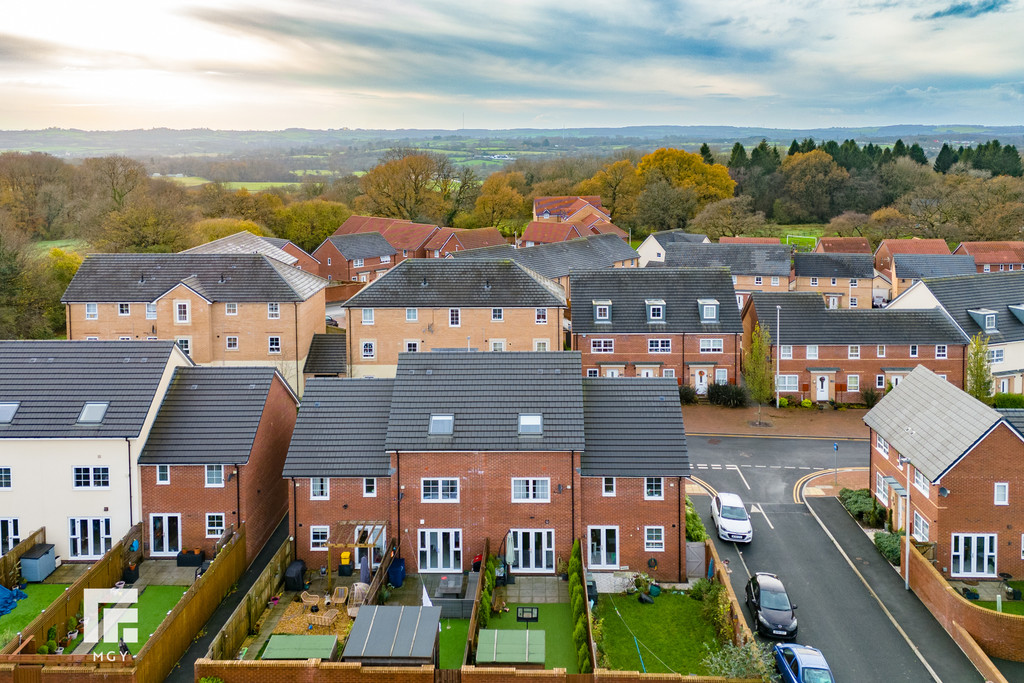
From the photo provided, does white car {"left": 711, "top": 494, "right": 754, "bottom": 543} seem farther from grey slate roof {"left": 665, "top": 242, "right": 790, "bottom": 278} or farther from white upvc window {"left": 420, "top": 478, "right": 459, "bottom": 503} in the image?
grey slate roof {"left": 665, "top": 242, "right": 790, "bottom": 278}

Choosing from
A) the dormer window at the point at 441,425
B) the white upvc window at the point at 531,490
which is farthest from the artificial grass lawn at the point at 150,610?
the white upvc window at the point at 531,490

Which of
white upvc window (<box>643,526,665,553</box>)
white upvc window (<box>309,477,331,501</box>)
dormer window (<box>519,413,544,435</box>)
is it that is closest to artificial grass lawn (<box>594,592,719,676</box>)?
white upvc window (<box>643,526,665,553</box>)

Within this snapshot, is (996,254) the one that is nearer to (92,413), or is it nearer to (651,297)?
(651,297)

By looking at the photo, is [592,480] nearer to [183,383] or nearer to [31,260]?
[183,383]

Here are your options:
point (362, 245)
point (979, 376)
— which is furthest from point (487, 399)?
point (362, 245)

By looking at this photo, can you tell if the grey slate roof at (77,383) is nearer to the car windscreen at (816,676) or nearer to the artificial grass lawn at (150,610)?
the artificial grass lawn at (150,610)
